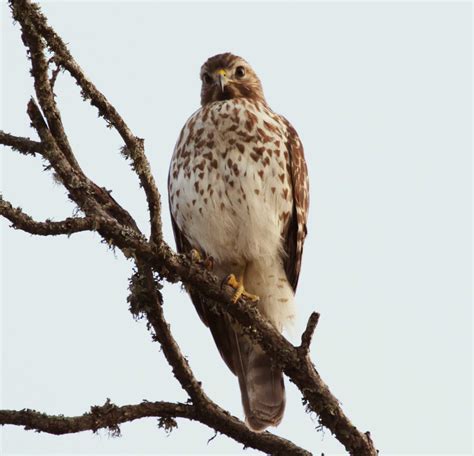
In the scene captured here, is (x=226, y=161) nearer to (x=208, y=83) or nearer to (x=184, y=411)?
(x=208, y=83)

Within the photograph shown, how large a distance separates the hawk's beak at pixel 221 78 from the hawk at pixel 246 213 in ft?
1.09

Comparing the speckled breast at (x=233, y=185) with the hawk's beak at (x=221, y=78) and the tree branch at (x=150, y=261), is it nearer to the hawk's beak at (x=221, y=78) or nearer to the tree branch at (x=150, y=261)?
the hawk's beak at (x=221, y=78)

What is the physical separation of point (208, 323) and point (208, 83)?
2.08 metres

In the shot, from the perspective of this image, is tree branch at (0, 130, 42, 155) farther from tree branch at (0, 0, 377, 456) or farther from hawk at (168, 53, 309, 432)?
hawk at (168, 53, 309, 432)

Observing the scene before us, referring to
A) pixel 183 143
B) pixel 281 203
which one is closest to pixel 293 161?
pixel 281 203

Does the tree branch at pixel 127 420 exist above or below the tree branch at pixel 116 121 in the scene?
below

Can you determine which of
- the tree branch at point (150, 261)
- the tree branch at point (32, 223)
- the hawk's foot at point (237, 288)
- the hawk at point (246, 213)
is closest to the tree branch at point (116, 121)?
the tree branch at point (150, 261)

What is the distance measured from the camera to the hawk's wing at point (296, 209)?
6227 millimetres

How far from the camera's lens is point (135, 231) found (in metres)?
4.37

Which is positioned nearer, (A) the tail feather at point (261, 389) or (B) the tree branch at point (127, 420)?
(B) the tree branch at point (127, 420)

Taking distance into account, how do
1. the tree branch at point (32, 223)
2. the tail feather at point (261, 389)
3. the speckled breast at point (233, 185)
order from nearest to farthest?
1. the tree branch at point (32, 223)
2. the tail feather at point (261, 389)
3. the speckled breast at point (233, 185)

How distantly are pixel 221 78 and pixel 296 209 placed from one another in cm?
143

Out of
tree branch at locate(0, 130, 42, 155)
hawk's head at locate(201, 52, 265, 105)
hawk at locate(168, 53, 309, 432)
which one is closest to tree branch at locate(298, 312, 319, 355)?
hawk at locate(168, 53, 309, 432)

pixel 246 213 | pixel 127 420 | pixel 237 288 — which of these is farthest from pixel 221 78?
pixel 127 420
